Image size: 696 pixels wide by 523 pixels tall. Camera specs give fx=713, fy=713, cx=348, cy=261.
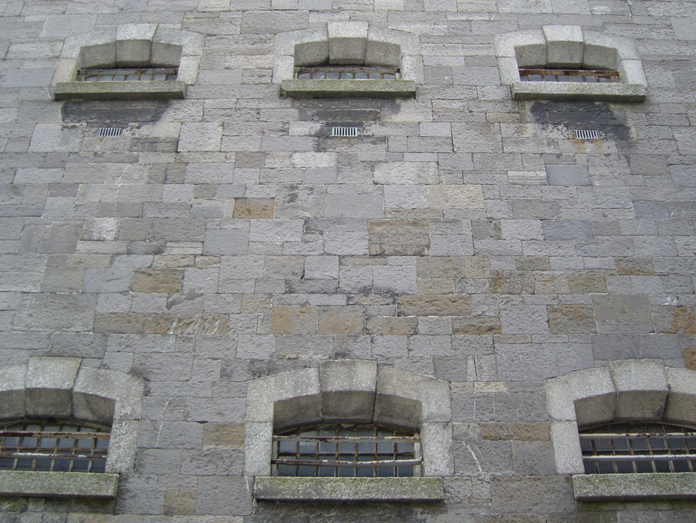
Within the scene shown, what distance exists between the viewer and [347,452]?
5391 millimetres

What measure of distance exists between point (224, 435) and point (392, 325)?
5.07 ft

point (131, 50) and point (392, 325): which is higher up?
point (131, 50)

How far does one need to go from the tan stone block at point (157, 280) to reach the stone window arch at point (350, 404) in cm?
113

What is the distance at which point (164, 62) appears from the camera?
748cm

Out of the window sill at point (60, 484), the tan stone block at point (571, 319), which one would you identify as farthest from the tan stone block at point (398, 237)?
the window sill at point (60, 484)

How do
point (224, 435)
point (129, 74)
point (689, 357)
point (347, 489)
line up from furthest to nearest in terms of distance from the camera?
point (129, 74) → point (689, 357) → point (224, 435) → point (347, 489)

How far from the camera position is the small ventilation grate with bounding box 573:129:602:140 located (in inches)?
265

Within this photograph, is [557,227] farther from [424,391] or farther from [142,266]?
[142,266]

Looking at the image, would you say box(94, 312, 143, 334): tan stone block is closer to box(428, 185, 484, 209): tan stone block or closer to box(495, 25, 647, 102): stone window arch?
box(428, 185, 484, 209): tan stone block

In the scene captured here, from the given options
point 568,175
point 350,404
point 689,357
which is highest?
point 568,175

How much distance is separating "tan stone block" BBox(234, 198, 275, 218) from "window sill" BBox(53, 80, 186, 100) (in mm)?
1461

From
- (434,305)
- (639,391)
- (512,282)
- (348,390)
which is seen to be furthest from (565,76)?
(348,390)

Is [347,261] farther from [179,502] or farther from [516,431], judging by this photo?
[179,502]

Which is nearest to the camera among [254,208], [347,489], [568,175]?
[347,489]
